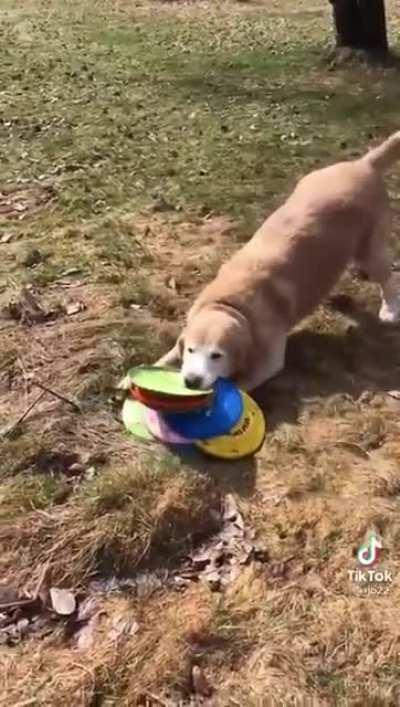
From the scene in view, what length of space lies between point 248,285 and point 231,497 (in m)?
1.06

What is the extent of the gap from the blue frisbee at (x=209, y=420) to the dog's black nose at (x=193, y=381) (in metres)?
0.08

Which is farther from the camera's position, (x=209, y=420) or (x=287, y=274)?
(x=287, y=274)

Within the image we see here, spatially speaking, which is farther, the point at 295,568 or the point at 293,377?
the point at 293,377

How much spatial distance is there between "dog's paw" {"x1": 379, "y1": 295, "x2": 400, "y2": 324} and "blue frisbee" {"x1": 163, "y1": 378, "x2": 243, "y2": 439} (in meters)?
1.15

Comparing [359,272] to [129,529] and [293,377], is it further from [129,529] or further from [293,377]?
[129,529]

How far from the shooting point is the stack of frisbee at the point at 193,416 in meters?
3.61

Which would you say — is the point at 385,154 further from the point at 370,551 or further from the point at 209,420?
the point at 370,551

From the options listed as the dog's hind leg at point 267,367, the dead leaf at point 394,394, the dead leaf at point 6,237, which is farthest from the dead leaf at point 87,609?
the dead leaf at point 6,237

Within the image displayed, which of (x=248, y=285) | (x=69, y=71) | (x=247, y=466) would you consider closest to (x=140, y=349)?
(x=248, y=285)

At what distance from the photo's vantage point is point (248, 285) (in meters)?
4.15

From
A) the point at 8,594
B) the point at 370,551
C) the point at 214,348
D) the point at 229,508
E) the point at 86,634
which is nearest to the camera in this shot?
→ the point at 86,634

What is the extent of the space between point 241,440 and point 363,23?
663 centimetres

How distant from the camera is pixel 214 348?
12.7 feet

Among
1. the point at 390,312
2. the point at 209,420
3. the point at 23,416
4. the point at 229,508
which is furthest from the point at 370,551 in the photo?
the point at 390,312
